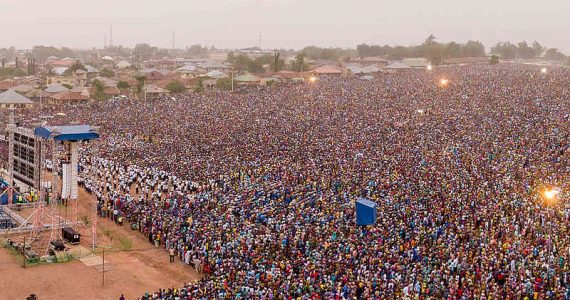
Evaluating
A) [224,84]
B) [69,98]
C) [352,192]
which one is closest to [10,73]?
[69,98]

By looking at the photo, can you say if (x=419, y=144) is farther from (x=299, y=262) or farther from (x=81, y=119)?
(x=81, y=119)

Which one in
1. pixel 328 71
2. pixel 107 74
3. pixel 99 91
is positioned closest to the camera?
pixel 99 91

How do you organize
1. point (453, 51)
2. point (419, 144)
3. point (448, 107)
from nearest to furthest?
point (419, 144) < point (448, 107) < point (453, 51)

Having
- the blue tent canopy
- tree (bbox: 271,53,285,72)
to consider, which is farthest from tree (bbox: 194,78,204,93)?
the blue tent canopy

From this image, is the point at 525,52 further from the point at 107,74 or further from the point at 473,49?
the point at 107,74

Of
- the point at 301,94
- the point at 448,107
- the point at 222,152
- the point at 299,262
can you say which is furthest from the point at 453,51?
the point at 299,262

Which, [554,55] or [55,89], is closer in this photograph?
[55,89]
